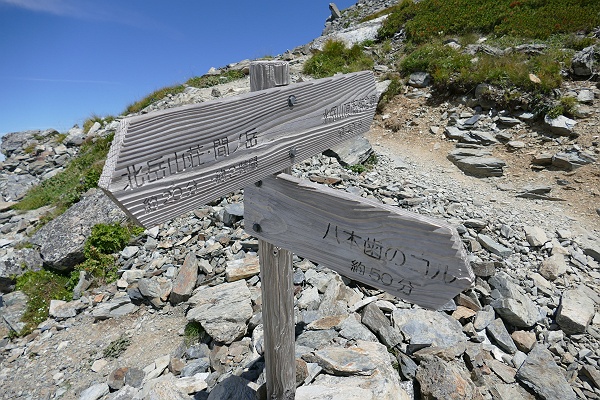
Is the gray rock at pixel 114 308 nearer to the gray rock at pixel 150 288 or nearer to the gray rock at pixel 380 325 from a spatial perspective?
the gray rock at pixel 150 288

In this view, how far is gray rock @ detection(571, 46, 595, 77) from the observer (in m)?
11.3

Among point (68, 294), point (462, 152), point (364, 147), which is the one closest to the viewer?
point (68, 294)

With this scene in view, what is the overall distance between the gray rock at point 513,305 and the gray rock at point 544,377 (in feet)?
1.88

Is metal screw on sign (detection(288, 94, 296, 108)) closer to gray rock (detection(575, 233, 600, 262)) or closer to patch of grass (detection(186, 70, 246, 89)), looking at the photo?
gray rock (detection(575, 233, 600, 262))

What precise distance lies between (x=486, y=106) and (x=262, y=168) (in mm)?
12135

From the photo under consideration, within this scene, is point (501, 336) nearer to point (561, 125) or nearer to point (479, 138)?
point (479, 138)

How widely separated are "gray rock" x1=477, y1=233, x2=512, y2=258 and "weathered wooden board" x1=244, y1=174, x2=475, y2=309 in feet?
16.7

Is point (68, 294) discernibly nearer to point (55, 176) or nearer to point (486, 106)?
point (55, 176)

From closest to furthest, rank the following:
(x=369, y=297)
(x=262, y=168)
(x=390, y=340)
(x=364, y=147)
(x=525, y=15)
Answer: (x=262, y=168), (x=390, y=340), (x=369, y=297), (x=364, y=147), (x=525, y=15)

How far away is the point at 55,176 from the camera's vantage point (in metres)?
15.0

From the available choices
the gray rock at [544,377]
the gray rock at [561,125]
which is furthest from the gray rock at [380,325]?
the gray rock at [561,125]

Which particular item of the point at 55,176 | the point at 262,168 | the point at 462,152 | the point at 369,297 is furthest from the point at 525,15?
the point at 55,176

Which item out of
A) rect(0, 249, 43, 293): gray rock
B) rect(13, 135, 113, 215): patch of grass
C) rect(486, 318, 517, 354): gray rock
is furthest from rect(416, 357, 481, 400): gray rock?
rect(13, 135, 113, 215): patch of grass

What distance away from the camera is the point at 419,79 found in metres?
13.8
